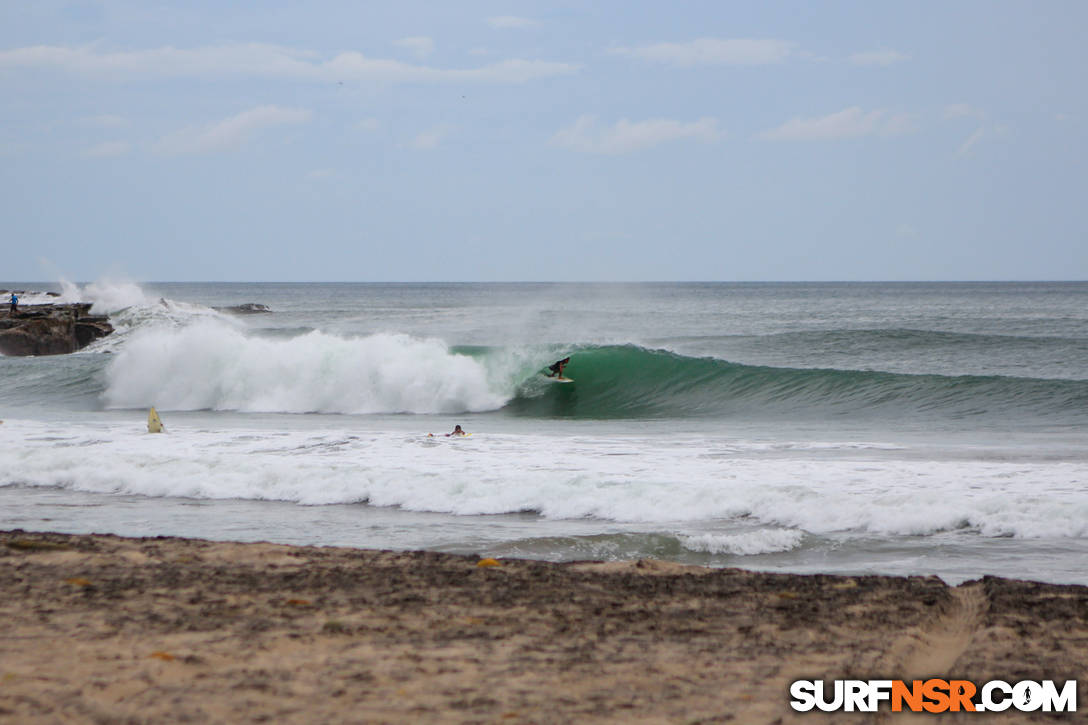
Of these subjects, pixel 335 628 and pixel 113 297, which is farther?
pixel 113 297

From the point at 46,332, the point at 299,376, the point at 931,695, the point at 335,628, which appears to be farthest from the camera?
the point at 46,332

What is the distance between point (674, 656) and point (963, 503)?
492 centimetres

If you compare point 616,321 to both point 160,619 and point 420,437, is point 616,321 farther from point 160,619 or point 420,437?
point 160,619

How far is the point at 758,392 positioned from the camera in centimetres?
1962

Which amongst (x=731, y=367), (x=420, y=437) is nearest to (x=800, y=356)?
(x=731, y=367)

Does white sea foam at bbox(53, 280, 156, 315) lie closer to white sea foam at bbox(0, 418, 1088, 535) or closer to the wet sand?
white sea foam at bbox(0, 418, 1088, 535)

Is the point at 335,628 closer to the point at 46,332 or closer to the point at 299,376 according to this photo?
the point at 299,376

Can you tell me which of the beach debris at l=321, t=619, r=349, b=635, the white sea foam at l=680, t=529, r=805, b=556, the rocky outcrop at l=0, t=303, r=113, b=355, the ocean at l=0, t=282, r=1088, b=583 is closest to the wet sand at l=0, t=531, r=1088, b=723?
the beach debris at l=321, t=619, r=349, b=635

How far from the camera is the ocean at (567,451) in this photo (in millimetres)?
7785

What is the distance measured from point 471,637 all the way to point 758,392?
615 inches

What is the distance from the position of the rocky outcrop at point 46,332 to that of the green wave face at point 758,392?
17101 millimetres

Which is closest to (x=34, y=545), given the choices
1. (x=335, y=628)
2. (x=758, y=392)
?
(x=335, y=628)

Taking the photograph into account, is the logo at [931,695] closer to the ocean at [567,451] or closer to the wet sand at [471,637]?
the wet sand at [471,637]

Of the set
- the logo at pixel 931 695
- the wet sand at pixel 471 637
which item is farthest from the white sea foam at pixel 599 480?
the logo at pixel 931 695
